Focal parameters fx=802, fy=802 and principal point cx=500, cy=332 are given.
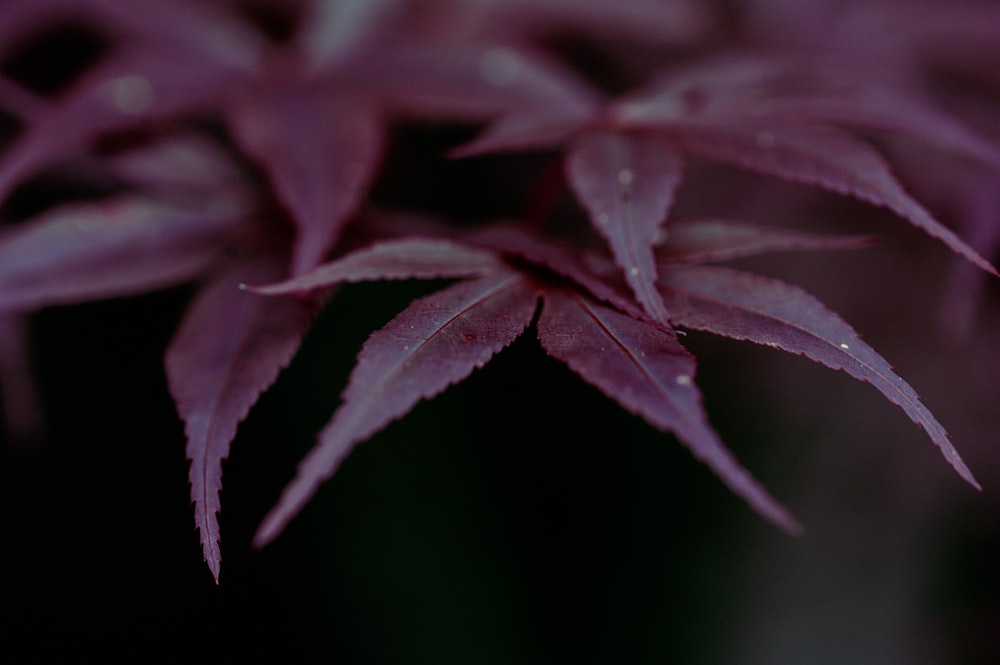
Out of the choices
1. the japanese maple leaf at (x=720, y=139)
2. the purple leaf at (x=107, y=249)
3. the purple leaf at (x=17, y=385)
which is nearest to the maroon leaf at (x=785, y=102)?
the japanese maple leaf at (x=720, y=139)

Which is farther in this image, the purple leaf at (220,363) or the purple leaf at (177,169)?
the purple leaf at (177,169)

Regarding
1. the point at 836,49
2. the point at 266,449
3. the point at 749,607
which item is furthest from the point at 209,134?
the point at 749,607

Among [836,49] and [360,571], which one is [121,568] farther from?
[836,49]

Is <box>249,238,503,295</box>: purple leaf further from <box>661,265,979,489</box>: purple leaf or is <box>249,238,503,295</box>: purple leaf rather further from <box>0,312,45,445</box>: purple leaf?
<box>0,312,45,445</box>: purple leaf

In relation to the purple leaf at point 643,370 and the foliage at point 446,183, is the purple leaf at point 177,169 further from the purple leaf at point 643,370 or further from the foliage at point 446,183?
the purple leaf at point 643,370

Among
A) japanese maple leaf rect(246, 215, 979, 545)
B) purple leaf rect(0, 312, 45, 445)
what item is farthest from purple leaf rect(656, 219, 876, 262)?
purple leaf rect(0, 312, 45, 445)

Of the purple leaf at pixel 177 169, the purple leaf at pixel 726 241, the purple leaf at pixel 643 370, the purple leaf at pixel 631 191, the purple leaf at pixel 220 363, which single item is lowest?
the purple leaf at pixel 177 169

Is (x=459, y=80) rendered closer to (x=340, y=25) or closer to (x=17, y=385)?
(x=340, y=25)
